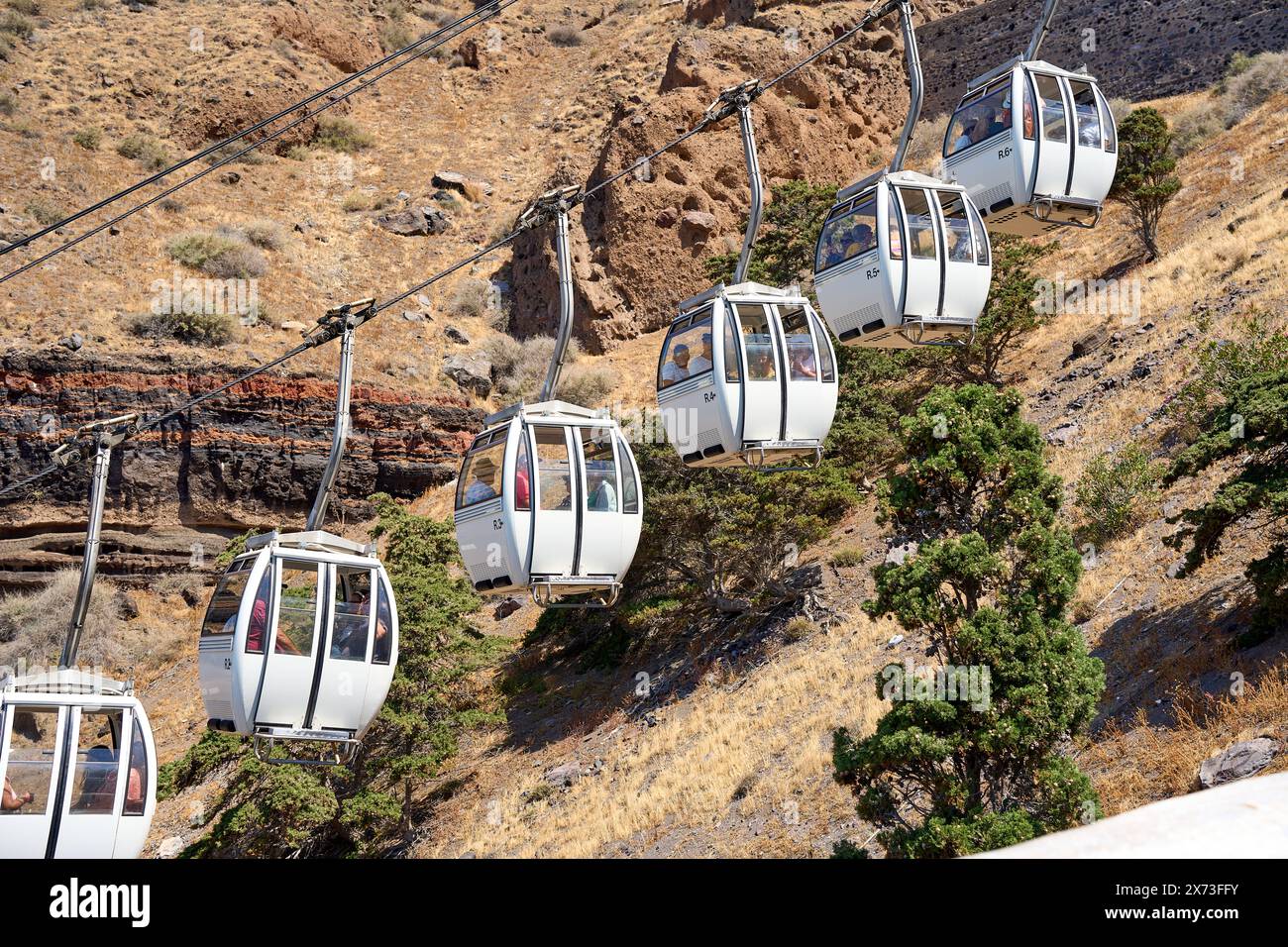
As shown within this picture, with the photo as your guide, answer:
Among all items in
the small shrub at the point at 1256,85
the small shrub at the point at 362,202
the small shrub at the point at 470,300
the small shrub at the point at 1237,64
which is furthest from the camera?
the small shrub at the point at 362,202

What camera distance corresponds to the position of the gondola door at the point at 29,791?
A: 41.3ft

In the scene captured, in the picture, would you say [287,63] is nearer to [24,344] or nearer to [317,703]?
[24,344]

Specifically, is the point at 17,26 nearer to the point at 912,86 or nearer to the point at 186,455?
the point at 186,455

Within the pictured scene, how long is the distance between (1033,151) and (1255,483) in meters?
5.58

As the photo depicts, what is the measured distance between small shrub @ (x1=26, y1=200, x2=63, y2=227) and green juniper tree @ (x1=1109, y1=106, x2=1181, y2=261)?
35815 millimetres

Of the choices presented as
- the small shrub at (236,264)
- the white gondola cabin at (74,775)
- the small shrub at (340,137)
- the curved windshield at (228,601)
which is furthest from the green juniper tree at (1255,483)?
the small shrub at (340,137)

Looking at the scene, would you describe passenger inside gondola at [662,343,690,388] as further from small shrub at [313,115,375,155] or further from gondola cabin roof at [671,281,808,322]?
small shrub at [313,115,375,155]

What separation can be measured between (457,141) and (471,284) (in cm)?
1607

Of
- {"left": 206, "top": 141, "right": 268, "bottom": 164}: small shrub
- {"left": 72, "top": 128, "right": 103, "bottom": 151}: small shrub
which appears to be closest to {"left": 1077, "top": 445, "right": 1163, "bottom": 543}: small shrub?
{"left": 206, "top": 141, "right": 268, "bottom": 164}: small shrub

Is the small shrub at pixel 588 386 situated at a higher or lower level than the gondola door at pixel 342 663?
higher

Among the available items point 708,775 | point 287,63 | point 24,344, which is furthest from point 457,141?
point 708,775

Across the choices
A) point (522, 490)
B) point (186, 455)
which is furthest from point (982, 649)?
point (186, 455)

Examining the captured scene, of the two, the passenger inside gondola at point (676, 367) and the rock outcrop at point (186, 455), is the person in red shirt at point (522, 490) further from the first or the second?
the rock outcrop at point (186, 455)

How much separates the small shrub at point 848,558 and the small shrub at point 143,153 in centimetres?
3801
